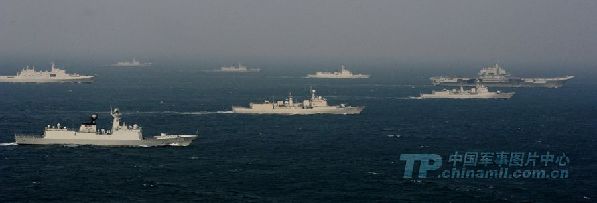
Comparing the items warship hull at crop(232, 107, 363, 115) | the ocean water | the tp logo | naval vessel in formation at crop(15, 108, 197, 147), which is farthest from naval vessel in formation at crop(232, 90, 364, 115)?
the tp logo

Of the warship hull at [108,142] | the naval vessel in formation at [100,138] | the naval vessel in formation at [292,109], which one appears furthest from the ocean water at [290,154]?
the naval vessel in formation at [292,109]

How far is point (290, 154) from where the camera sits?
92562 mm

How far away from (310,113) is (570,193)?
80.3m

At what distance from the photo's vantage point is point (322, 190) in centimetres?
7044

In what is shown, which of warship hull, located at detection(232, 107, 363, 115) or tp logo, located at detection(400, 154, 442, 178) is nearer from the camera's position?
tp logo, located at detection(400, 154, 442, 178)

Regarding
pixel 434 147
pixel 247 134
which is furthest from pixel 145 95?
pixel 434 147

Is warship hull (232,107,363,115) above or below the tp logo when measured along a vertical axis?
above

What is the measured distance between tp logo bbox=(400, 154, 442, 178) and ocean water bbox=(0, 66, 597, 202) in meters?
1.01

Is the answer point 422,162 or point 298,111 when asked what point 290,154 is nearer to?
point 422,162

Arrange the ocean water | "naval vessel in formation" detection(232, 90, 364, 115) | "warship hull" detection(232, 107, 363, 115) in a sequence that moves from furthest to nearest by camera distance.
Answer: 1. "naval vessel in formation" detection(232, 90, 364, 115)
2. "warship hull" detection(232, 107, 363, 115)
3. the ocean water

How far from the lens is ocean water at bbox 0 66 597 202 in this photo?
69.6 m

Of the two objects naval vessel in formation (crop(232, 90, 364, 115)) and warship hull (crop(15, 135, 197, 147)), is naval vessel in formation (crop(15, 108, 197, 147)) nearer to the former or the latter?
warship hull (crop(15, 135, 197, 147))

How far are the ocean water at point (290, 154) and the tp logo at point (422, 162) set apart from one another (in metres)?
1.01

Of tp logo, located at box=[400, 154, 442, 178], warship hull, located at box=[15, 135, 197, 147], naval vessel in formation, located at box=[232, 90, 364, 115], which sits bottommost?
tp logo, located at box=[400, 154, 442, 178]
